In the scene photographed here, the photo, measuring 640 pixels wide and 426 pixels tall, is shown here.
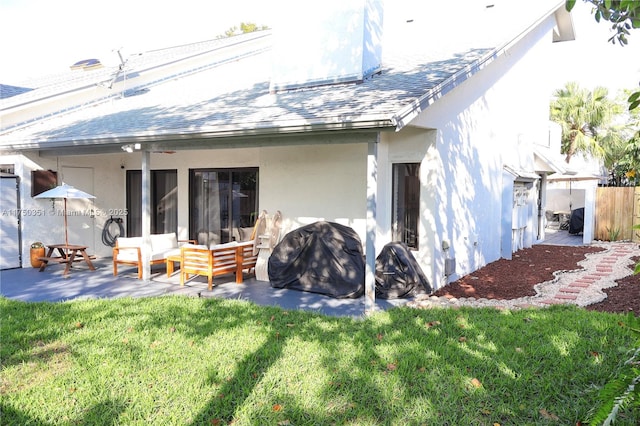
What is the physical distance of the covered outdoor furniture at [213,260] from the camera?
8477 mm

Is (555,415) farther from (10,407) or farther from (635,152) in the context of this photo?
(635,152)

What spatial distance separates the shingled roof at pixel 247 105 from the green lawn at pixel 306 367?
283 centimetres

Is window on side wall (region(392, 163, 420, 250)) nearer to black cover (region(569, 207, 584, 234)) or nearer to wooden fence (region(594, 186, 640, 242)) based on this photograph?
wooden fence (region(594, 186, 640, 242))

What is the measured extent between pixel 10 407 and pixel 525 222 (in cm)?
1349

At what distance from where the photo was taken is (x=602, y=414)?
104 inches

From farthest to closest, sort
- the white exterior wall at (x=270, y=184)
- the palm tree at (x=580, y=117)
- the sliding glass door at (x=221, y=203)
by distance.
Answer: the palm tree at (x=580, y=117)
the sliding glass door at (x=221, y=203)
the white exterior wall at (x=270, y=184)

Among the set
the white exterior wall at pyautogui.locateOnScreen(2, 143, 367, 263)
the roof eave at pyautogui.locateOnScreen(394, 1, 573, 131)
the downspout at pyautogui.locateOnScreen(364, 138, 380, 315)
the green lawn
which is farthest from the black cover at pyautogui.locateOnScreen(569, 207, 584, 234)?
the downspout at pyautogui.locateOnScreen(364, 138, 380, 315)

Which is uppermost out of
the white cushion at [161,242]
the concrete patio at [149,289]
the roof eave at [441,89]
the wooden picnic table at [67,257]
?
the roof eave at [441,89]

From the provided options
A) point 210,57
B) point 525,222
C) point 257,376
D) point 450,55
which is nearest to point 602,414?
point 257,376

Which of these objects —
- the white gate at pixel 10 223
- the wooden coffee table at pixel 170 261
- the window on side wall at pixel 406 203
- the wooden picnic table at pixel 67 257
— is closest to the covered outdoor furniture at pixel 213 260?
the wooden coffee table at pixel 170 261

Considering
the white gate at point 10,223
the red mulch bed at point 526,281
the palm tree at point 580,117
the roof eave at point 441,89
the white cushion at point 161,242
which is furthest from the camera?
the palm tree at point 580,117

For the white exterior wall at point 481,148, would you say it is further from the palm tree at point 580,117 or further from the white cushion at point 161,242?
the palm tree at point 580,117

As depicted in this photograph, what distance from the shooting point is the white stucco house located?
310 inches

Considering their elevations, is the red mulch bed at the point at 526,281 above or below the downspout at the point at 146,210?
below
